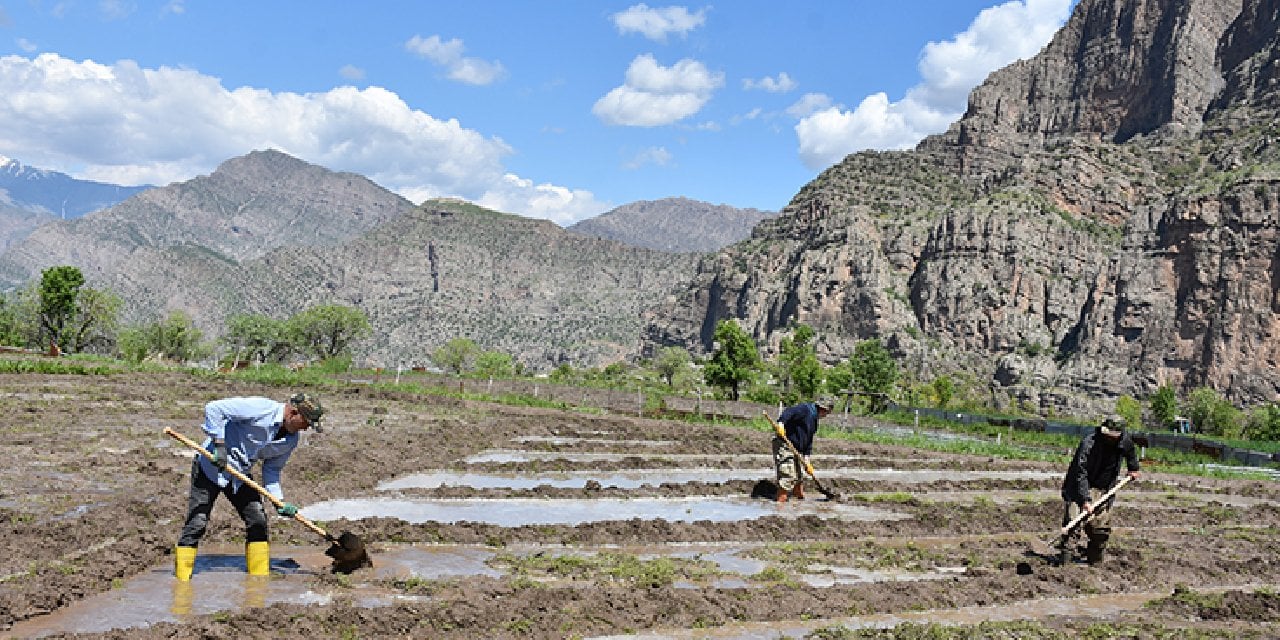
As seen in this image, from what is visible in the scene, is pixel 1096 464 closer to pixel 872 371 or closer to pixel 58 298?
pixel 872 371

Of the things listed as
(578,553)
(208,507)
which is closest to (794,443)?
Result: (578,553)

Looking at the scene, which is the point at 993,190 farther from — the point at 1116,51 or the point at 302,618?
the point at 302,618

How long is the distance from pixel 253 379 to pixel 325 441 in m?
26.2

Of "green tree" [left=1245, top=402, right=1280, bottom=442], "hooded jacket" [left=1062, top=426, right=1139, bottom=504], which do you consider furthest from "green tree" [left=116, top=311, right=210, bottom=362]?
"green tree" [left=1245, top=402, right=1280, bottom=442]

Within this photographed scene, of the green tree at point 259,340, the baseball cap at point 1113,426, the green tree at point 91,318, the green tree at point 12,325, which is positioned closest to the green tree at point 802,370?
the baseball cap at point 1113,426

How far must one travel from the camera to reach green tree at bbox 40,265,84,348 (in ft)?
251

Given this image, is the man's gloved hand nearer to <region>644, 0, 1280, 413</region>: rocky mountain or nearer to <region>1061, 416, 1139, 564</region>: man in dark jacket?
<region>1061, 416, 1139, 564</region>: man in dark jacket

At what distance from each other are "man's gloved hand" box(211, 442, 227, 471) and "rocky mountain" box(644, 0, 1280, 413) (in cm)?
12248

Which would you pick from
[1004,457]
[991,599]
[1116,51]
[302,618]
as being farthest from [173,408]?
[1116,51]

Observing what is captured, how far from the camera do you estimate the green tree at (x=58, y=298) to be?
76375 mm

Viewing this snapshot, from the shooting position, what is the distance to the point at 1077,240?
142m

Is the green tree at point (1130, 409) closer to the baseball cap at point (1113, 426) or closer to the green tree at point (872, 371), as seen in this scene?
the green tree at point (872, 371)

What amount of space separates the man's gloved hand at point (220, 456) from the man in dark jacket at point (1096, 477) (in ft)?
36.9

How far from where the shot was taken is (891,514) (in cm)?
1830
